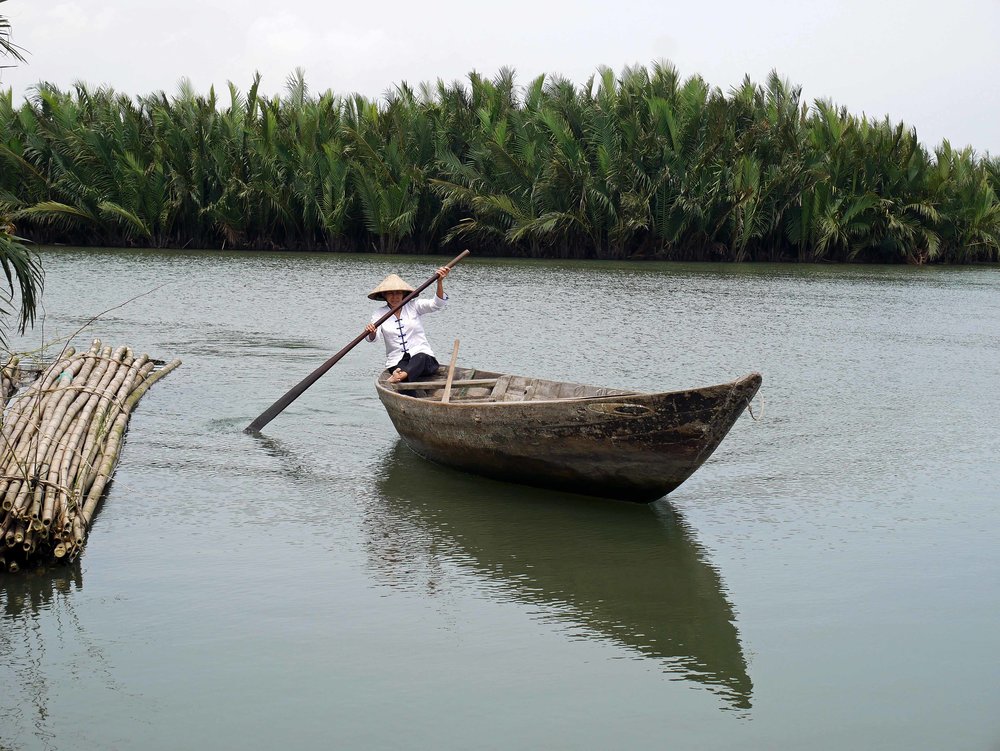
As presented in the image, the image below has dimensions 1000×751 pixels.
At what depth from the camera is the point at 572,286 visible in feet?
66.6

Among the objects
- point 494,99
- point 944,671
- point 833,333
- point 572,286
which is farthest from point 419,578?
point 494,99

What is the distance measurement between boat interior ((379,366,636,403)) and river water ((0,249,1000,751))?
0.47 metres

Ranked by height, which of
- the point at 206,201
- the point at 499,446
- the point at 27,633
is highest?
the point at 206,201

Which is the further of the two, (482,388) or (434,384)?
(482,388)

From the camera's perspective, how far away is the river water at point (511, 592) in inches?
169

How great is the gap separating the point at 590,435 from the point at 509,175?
68.4ft

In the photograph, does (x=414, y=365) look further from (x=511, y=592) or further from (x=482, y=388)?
(x=511, y=592)

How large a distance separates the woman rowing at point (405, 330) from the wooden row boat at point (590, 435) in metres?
0.93

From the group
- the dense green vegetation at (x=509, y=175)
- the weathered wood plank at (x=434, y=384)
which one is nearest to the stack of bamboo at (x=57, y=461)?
the weathered wood plank at (x=434, y=384)

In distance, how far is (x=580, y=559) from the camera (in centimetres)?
606

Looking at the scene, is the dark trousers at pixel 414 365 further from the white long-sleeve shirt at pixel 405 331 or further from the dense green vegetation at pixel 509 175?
the dense green vegetation at pixel 509 175

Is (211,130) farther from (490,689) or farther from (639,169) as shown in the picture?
(490,689)

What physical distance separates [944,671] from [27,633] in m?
3.82

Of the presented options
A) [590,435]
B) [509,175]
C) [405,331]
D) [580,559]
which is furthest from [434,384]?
[509,175]
